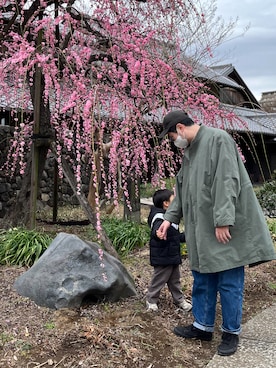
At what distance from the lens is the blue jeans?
2.68m

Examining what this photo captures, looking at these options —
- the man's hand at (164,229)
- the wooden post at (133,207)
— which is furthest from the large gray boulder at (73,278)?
the wooden post at (133,207)

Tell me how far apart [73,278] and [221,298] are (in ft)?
3.70

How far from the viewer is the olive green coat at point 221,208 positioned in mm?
2557

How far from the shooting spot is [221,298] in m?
2.73

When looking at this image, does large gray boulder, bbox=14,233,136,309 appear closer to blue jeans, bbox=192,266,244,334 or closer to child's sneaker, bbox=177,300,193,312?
child's sneaker, bbox=177,300,193,312

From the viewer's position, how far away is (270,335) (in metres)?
2.99

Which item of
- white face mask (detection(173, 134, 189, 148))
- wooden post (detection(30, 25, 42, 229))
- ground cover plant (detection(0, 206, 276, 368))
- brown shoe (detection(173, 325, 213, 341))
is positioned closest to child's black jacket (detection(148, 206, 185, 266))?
ground cover plant (detection(0, 206, 276, 368))

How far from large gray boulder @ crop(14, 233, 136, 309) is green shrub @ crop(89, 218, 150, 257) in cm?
160

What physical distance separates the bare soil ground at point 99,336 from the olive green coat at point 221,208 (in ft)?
1.84

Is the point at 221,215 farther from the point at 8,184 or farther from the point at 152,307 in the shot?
the point at 8,184

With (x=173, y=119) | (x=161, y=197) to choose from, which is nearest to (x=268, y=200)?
(x=161, y=197)

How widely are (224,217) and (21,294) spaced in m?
1.90

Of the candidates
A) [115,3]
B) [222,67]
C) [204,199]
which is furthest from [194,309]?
[222,67]

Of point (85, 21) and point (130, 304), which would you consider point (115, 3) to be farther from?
point (130, 304)
